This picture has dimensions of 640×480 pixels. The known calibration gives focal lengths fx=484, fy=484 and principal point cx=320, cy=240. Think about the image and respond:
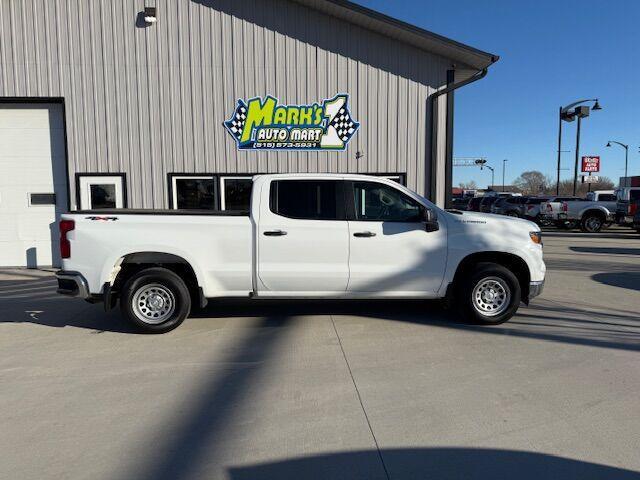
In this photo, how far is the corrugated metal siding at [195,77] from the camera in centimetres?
1063

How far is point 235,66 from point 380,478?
992 centimetres

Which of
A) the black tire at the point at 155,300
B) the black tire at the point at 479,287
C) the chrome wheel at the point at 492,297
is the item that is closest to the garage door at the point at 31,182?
the black tire at the point at 155,300

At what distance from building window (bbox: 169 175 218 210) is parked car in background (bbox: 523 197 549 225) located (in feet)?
52.5

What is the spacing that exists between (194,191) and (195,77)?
8.39 ft

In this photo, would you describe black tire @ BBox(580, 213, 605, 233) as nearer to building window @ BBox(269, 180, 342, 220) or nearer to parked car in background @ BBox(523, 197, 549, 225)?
parked car in background @ BBox(523, 197, 549, 225)

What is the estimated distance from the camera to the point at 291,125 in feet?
36.7

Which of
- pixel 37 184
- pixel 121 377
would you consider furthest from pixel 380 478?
pixel 37 184

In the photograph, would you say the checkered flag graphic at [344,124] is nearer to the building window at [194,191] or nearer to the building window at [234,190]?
the building window at [234,190]

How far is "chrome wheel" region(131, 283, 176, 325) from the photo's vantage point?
5887mm

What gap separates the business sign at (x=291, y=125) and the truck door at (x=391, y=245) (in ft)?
17.4

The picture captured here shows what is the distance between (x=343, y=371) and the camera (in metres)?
4.62

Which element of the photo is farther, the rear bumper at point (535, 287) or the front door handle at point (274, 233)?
the rear bumper at point (535, 287)

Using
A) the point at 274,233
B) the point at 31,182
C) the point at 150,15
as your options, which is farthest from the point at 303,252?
the point at 31,182

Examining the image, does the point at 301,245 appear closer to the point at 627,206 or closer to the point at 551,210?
the point at 627,206
